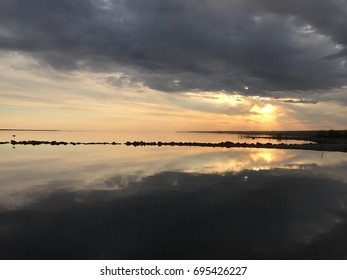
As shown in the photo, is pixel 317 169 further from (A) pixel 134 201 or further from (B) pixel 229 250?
(B) pixel 229 250

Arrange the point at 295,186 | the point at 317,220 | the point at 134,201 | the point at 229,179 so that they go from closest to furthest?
1. the point at 317,220
2. the point at 134,201
3. the point at 295,186
4. the point at 229,179

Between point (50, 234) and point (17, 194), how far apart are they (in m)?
9.57

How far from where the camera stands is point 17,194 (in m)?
21.6

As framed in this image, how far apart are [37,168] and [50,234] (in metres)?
23.5

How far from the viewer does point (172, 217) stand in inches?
649

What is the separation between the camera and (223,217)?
16.7 metres

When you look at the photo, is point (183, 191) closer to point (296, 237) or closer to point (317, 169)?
point (296, 237)

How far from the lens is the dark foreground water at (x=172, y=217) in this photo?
1206cm

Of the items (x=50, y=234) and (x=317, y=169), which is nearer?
(x=50, y=234)

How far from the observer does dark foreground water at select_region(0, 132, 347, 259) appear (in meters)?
12.1

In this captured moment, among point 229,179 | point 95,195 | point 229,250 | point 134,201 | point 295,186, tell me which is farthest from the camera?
point 229,179
